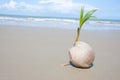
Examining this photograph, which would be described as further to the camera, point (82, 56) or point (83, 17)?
point (83, 17)

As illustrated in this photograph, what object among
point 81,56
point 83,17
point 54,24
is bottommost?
point 54,24

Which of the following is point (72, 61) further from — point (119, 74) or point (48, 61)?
point (119, 74)

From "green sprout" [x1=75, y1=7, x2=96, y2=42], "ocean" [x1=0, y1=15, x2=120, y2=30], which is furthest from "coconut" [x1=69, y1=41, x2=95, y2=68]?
"ocean" [x1=0, y1=15, x2=120, y2=30]

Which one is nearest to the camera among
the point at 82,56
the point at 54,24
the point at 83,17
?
the point at 82,56

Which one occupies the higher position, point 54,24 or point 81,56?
point 81,56

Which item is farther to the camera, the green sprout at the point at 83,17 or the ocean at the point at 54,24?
the ocean at the point at 54,24

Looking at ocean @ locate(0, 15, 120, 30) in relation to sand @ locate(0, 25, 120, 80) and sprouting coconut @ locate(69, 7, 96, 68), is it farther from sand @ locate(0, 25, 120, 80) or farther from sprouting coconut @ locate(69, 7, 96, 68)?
sprouting coconut @ locate(69, 7, 96, 68)

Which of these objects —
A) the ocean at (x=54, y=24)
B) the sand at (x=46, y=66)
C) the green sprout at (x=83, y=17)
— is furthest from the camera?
the ocean at (x=54, y=24)

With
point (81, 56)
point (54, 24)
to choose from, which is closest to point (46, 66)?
point (81, 56)

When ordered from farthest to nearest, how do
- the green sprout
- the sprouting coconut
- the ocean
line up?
the ocean, the green sprout, the sprouting coconut

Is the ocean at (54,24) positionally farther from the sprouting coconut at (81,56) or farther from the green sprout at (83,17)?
the sprouting coconut at (81,56)

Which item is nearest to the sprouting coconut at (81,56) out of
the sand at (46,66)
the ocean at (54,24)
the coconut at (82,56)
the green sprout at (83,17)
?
the coconut at (82,56)

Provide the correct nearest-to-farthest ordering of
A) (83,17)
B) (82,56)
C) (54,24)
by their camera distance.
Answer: (82,56) → (83,17) → (54,24)

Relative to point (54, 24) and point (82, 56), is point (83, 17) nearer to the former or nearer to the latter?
point (82, 56)
